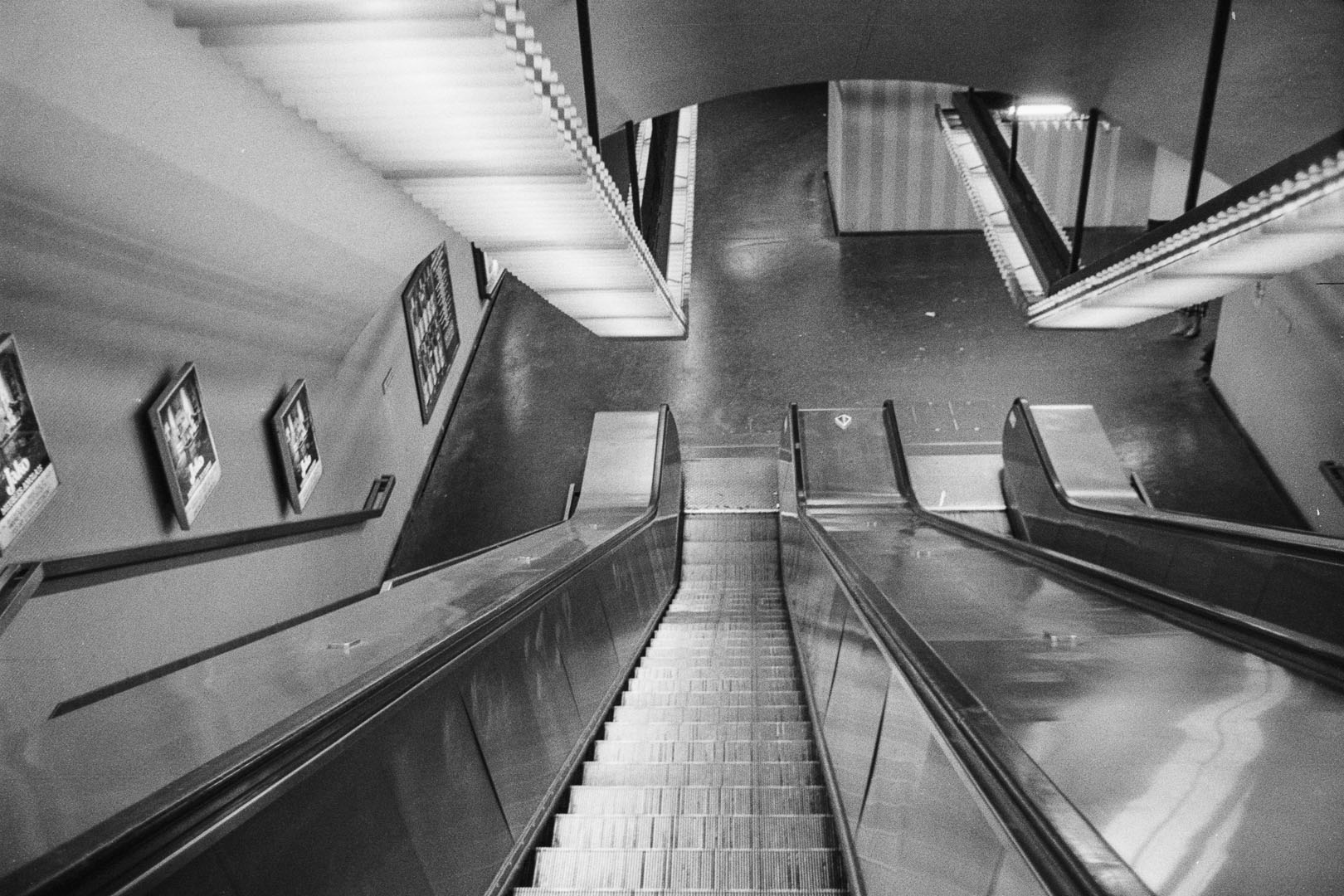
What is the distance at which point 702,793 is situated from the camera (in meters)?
3.00

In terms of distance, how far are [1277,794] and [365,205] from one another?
5.64m

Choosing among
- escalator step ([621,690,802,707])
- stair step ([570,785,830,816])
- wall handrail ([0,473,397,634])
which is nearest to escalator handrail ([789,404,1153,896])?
stair step ([570,785,830,816])

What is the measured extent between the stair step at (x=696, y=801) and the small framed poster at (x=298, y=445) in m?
3.44

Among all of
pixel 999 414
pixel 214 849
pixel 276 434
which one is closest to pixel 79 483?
pixel 276 434

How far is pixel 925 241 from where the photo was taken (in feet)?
42.2

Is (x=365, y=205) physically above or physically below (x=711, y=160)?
below

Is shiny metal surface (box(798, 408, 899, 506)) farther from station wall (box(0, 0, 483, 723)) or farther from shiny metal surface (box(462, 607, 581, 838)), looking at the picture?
shiny metal surface (box(462, 607, 581, 838))

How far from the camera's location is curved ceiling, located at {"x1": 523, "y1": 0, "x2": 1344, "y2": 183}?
6328mm

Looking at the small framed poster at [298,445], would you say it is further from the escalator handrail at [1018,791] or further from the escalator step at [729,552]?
the escalator handrail at [1018,791]

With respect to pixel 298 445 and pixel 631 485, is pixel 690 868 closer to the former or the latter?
pixel 298 445

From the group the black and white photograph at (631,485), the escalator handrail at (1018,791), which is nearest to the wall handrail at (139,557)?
the black and white photograph at (631,485)

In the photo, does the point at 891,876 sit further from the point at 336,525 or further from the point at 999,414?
the point at 999,414

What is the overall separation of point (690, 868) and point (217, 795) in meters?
1.51

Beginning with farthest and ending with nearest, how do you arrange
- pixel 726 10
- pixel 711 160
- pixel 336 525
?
pixel 711 160 < pixel 726 10 < pixel 336 525
